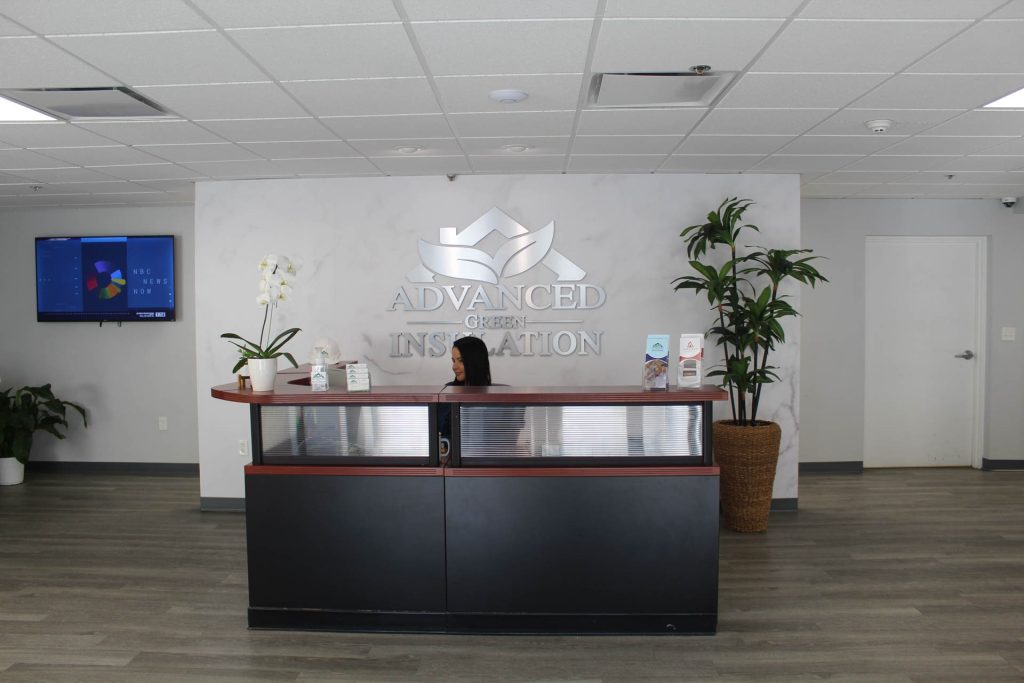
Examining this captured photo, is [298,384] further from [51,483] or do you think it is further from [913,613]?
[51,483]

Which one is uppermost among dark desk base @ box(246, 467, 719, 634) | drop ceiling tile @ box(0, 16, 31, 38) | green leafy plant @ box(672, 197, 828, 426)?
drop ceiling tile @ box(0, 16, 31, 38)

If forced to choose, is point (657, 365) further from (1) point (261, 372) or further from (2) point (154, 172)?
(2) point (154, 172)

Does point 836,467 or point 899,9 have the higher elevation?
point 899,9

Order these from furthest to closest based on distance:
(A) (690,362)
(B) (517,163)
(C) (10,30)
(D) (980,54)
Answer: (B) (517,163)
(A) (690,362)
(D) (980,54)
(C) (10,30)

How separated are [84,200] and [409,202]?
327 centimetres

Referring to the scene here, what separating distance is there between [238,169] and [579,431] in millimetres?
3416

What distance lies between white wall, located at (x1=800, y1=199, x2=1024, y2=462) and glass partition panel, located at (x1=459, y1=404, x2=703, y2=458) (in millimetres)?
3963

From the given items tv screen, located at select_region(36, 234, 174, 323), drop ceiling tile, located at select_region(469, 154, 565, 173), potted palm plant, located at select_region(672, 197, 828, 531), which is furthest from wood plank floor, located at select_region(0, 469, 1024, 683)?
drop ceiling tile, located at select_region(469, 154, 565, 173)

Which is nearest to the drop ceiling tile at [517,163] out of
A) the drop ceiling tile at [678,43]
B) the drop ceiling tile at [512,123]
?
the drop ceiling tile at [512,123]

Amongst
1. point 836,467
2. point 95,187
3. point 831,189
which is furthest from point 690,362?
point 95,187

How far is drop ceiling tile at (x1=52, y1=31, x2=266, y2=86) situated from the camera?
110 inches

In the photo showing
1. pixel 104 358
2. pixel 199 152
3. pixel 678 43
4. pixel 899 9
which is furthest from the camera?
pixel 104 358

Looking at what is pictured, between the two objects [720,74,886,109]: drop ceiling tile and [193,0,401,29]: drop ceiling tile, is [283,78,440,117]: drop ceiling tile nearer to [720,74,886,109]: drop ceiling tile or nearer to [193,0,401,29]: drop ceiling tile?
[193,0,401,29]: drop ceiling tile

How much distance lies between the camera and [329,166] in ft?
17.0
